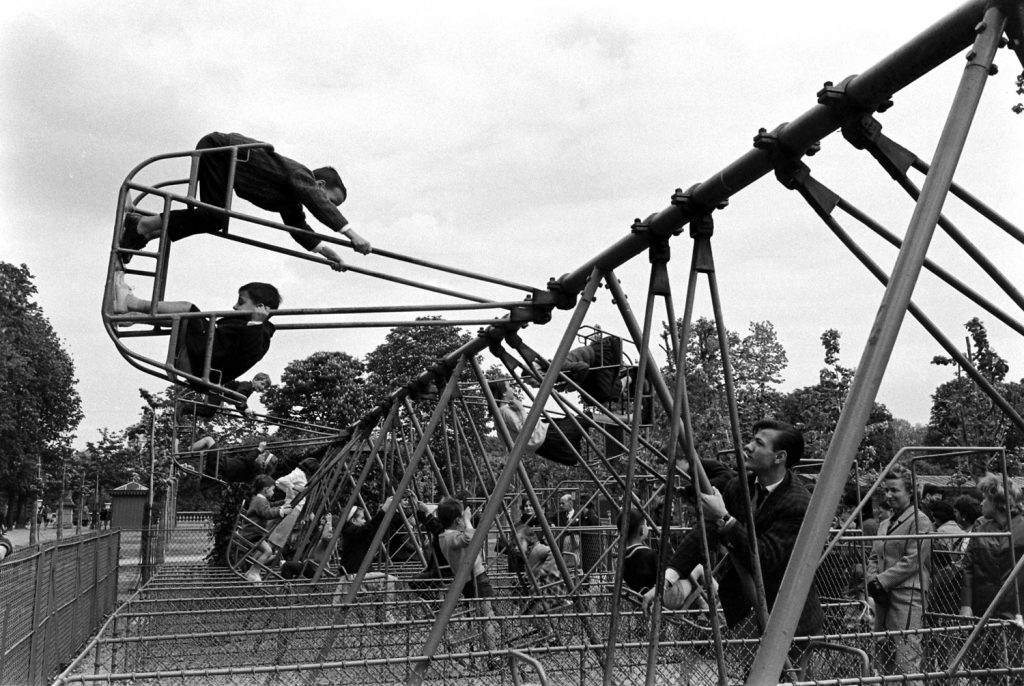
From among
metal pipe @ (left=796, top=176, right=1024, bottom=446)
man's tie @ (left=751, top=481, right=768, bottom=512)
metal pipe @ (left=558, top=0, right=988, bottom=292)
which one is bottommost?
man's tie @ (left=751, top=481, right=768, bottom=512)

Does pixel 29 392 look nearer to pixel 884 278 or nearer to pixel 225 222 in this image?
pixel 225 222

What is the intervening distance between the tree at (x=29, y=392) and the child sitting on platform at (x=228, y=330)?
4440cm

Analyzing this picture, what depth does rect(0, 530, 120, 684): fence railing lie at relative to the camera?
21.3ft

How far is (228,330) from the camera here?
5.71m

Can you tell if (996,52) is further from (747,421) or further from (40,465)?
(40,465)

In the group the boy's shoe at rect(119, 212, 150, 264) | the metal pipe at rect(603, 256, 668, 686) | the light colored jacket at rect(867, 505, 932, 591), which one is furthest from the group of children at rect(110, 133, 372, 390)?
the light colored jacket at rect(867, 505, 932, 591)

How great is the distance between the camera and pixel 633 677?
18.7 feet

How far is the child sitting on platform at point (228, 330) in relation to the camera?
5527mm

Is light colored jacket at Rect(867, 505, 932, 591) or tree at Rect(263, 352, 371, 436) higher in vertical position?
tree at Rect(263, 352, 371, 436)

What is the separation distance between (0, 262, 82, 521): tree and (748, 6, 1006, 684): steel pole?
48.1 meters

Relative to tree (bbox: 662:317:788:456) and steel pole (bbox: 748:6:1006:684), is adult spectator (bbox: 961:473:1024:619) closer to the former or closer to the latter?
steel pole (bbox: 748:6:1006:684)

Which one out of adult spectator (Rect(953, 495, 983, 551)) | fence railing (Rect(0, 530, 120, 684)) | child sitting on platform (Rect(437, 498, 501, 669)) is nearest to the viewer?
fence railing (Rect(0, 530, 120, 684))

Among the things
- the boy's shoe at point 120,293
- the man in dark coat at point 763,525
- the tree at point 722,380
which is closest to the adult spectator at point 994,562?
the man in dark coat at point 763,525

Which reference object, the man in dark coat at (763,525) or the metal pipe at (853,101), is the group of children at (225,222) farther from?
the man in dark coat at (763,525)
